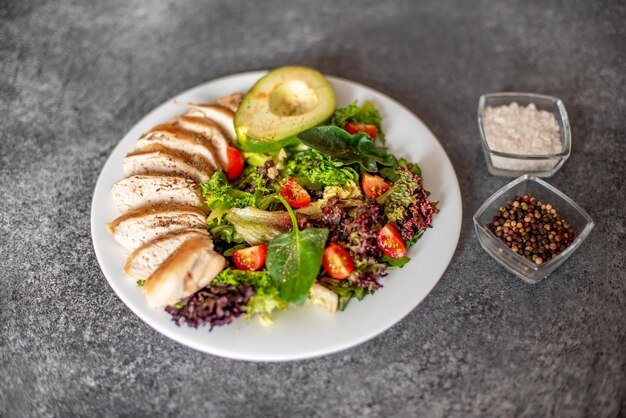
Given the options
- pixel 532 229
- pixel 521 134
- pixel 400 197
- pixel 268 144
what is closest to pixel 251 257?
pixel 268 144

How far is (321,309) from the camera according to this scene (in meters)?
2.73

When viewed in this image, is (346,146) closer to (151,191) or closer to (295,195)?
(295,195)

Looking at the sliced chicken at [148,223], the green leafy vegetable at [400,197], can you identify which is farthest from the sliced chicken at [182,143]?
the green leafy vegetable at [400,197]

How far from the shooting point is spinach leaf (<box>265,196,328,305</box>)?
2.64 meters

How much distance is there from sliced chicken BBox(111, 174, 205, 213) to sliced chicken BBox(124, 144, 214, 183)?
0.10 m

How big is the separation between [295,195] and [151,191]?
78 centimetres

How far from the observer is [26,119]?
397 centimetres

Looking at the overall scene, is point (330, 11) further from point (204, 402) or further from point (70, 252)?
point (204, 402)

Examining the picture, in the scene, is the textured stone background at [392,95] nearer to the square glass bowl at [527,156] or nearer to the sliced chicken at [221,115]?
the square glass bowl at [527,156]

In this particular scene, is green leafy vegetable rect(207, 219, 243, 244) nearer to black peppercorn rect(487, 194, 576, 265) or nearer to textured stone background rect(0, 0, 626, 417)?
textured stone background rect(0, 0, 626, 417)

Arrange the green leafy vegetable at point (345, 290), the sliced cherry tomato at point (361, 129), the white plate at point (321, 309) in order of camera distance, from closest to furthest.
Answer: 1. the white plate at point (321, 309)
2. the green leafy vegetable at point (345, 290)
3. the sliced cherry tomato at point (361, 129)

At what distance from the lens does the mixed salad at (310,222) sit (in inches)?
105

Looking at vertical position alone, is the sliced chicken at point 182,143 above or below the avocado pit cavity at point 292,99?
below

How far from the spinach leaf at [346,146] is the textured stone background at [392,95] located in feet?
2.11
